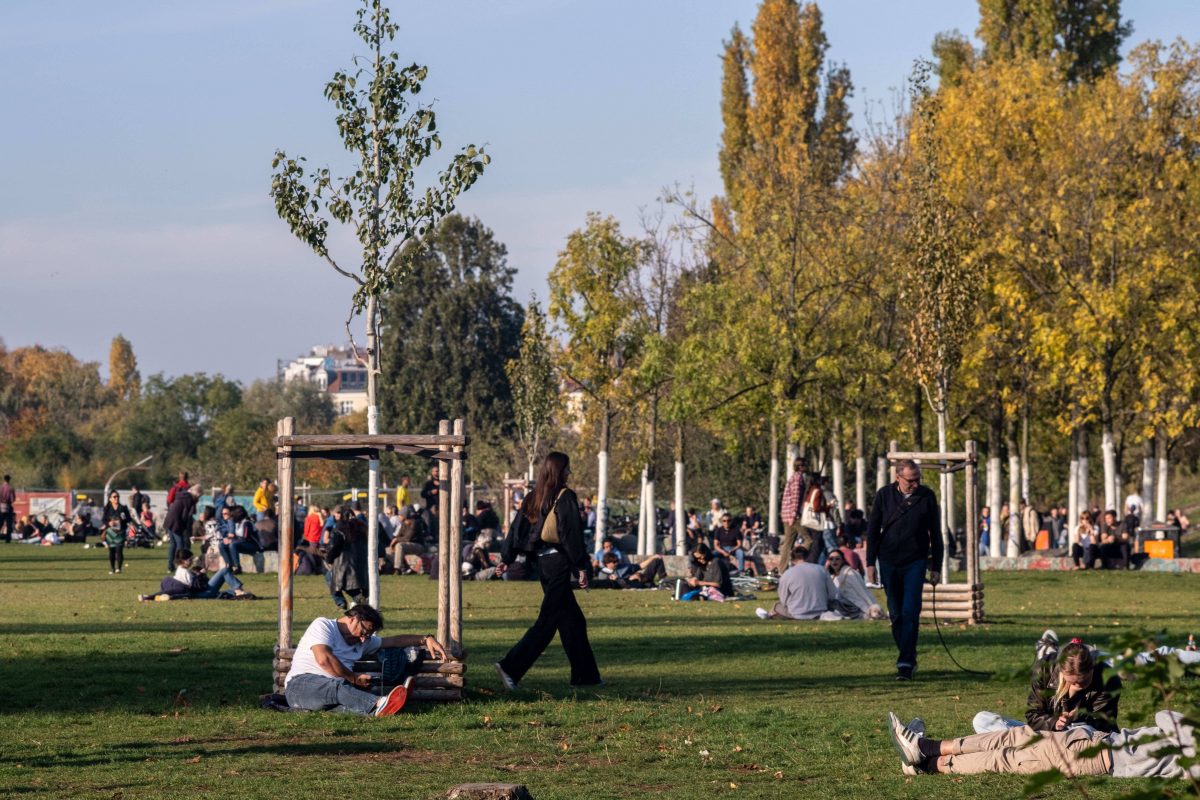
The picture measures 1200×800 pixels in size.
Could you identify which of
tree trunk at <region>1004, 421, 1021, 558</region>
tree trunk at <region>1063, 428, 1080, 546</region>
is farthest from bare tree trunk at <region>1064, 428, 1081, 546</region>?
tree trunk at <region>1004, 421, 1021, 558</region>

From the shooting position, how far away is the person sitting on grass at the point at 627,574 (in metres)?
28.9

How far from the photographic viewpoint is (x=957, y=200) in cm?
4138

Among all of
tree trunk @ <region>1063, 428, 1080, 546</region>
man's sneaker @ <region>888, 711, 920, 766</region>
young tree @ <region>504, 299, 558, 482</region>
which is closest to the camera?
man's sneaker @ <region>888, 711, 920, 766</region>

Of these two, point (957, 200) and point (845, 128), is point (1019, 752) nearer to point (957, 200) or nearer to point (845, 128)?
point (957, 200)

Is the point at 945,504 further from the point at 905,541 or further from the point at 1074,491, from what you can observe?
the point at 1074,491

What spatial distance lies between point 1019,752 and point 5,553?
37204mm

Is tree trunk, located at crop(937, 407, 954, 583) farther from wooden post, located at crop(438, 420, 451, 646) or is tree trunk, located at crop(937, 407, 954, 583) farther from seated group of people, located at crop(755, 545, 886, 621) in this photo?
wooden post, located at crop(438, 420, 451, 646)

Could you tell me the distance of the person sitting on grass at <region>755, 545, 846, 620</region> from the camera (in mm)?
20781

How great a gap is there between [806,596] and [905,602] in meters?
6.22

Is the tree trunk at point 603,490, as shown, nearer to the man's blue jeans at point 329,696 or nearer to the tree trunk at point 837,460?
the tree trunk at point 837,460

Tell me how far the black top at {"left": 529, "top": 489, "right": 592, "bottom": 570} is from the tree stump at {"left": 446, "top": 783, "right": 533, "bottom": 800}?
17.6 ft

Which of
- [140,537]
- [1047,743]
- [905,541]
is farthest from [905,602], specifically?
[140,537]

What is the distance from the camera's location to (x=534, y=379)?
5322cm

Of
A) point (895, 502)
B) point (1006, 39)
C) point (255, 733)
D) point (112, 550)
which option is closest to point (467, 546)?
point (112, 550)
